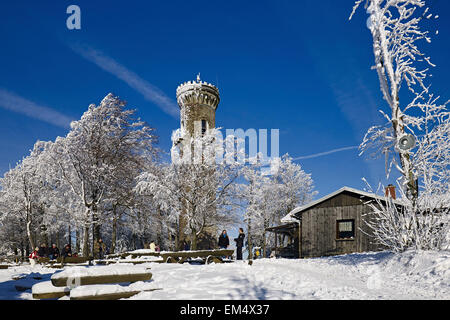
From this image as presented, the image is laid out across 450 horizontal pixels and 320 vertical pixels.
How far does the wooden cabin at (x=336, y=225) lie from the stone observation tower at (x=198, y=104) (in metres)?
18.1

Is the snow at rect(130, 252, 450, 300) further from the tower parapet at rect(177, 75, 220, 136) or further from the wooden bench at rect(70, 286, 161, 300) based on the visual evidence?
the tower parapet at rect(177, 75, 220, 136)

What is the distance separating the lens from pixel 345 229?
18.9 m

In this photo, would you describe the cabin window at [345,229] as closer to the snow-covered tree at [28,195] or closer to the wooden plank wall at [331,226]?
the wooden plank wall at [331,226]

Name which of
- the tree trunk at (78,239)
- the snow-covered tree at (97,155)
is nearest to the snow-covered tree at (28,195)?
the tree trunk at (78,239)

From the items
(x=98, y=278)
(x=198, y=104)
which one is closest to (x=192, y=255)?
Result: (x=98, y=278)

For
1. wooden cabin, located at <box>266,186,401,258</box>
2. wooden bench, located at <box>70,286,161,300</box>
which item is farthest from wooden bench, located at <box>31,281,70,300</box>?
wooden cabin, located at <box>266,186,401,258</box>

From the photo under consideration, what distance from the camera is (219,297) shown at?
17.0ft

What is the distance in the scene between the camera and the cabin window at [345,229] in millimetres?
18692

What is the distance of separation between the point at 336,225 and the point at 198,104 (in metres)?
21.9

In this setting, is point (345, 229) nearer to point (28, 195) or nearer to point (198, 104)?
point (198, 104)

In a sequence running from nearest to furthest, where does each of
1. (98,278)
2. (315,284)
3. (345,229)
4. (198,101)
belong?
(98,278) < (315,284) < (345,229) < (198,101)

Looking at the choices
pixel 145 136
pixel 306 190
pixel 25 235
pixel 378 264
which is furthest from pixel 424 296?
pixel 25 235
